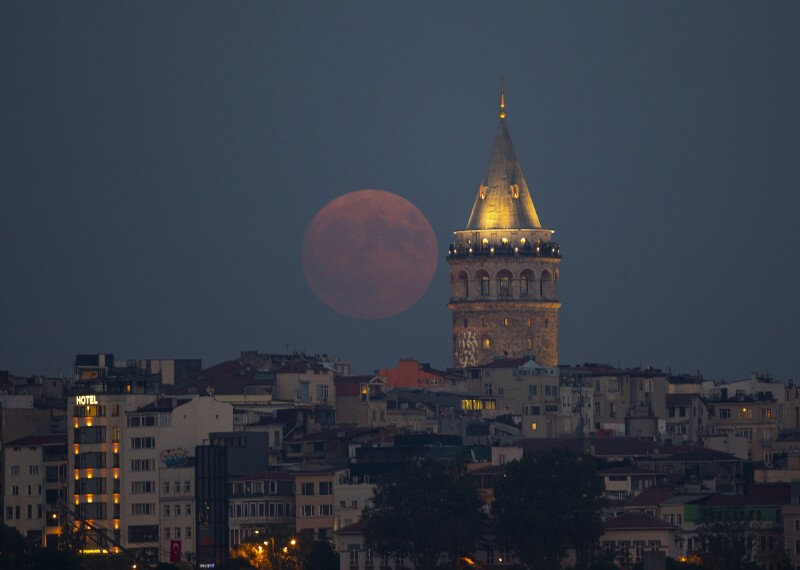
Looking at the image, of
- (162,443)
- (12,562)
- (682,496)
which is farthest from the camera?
(162,443)

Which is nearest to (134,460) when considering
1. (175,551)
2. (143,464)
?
(143,464)

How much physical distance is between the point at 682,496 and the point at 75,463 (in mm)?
30913

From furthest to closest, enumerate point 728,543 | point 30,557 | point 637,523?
point 637,523 < point 728,543 < point 30,557

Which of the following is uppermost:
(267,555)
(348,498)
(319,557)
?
(348,498)

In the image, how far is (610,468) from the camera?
171 meters

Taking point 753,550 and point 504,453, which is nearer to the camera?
point 753,550

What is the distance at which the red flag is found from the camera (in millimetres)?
163587

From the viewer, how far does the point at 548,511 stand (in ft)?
512

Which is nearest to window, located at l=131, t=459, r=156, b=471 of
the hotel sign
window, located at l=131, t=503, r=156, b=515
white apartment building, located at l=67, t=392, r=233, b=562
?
white apartment building, located at l=67, t=392, r=233, b=562

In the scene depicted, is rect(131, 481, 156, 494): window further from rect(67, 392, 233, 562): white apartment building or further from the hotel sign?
the hotel sign

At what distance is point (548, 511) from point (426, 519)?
519cm

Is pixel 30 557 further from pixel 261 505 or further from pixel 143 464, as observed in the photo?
pixel 143 464

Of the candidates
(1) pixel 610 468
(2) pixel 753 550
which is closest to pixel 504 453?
(1) pixel 610 468

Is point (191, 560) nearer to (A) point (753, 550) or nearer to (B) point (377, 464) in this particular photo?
(B) point (377, 464)
